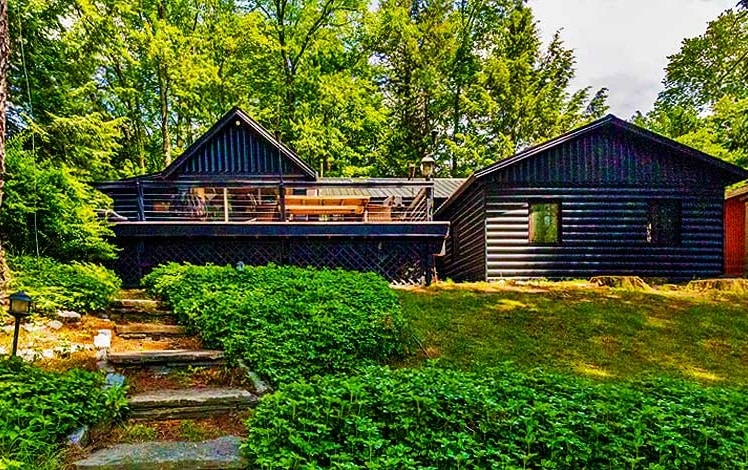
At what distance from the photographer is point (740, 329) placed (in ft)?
21.3

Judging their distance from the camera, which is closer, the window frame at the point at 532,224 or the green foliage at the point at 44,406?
the green foliage at the point at 44,406

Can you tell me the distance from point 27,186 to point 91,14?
964cm

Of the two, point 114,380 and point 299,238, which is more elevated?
point 299,238

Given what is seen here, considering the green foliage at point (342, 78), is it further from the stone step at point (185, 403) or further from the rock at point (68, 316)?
the stone step at point (185, 403)

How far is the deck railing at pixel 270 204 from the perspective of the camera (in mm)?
10455

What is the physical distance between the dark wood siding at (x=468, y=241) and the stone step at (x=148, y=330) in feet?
25.2

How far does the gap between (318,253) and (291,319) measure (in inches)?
200

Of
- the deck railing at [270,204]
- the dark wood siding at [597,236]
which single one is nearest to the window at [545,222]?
the dark wood siding at [597,236]

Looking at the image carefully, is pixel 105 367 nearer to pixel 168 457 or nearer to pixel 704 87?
pixel 168 457

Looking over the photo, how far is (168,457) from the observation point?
2.83 m

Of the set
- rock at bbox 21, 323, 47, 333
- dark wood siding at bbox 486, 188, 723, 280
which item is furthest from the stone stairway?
dark wood siding at bbox 486, 188, 723, 280

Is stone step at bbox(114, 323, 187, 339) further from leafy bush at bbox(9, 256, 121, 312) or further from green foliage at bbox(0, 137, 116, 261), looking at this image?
green foliage at bbox(0, 137, 116, 261)

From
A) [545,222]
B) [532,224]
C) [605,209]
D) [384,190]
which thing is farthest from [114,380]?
[384,190]

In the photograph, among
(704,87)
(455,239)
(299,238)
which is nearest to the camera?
(299,238)
